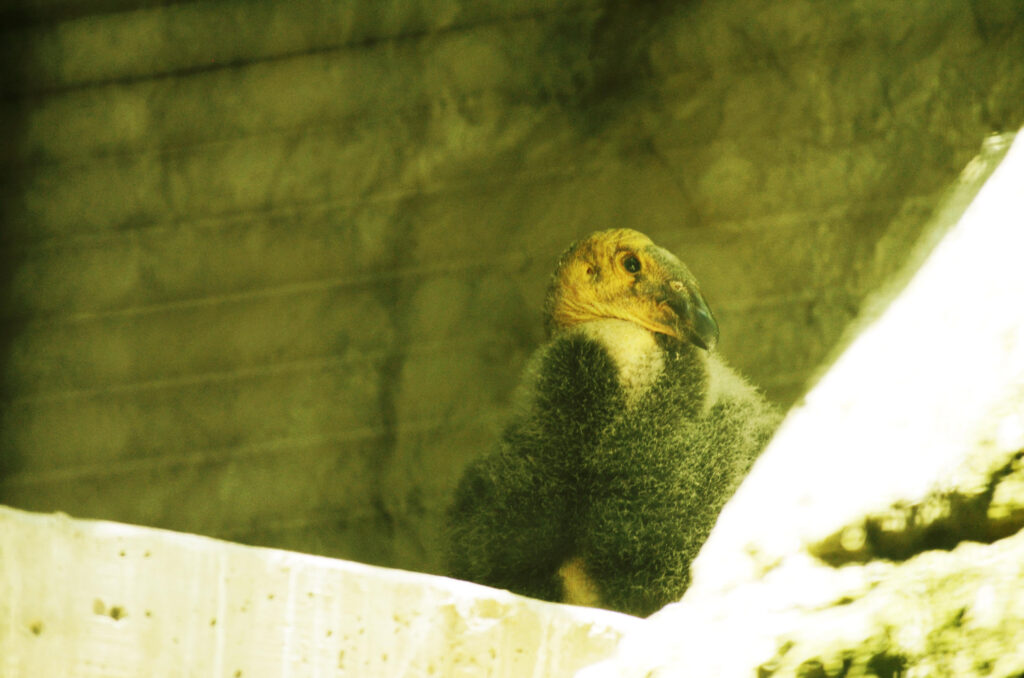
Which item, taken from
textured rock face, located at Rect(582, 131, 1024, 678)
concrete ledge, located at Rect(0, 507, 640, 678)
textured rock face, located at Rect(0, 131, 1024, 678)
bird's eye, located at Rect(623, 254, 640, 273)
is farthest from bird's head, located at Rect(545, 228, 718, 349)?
concrete ledge, located at Rect(0, 507, 640, 678)

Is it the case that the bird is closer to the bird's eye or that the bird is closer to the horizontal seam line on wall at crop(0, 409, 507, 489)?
the bird's eye

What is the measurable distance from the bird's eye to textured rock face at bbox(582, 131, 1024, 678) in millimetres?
543

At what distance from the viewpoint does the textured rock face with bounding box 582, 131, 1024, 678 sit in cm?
76

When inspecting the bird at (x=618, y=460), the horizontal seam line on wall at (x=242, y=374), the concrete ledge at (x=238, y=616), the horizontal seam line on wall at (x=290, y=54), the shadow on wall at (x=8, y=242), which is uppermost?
the horizontal seam line on wall at (x=290, y=54)

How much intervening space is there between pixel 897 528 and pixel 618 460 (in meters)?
0.56

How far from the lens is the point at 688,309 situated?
147cm

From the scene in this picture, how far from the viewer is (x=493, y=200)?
7.04ft

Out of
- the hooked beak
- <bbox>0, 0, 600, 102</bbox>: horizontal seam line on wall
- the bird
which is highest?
<bbox>0, 0, 600, 102</bbox>: horizontal seam line on wall

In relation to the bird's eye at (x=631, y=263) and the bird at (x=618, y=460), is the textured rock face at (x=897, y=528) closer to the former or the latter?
the bird at (x=618, y=460)

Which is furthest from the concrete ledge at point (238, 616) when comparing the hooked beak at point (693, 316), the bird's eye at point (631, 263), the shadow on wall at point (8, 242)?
the shadow on wall at point (8, 242)

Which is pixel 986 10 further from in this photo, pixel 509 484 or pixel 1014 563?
pixel 1014 563

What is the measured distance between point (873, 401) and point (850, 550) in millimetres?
189

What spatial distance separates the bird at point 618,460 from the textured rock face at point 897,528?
32 cm

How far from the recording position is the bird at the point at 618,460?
135cm
